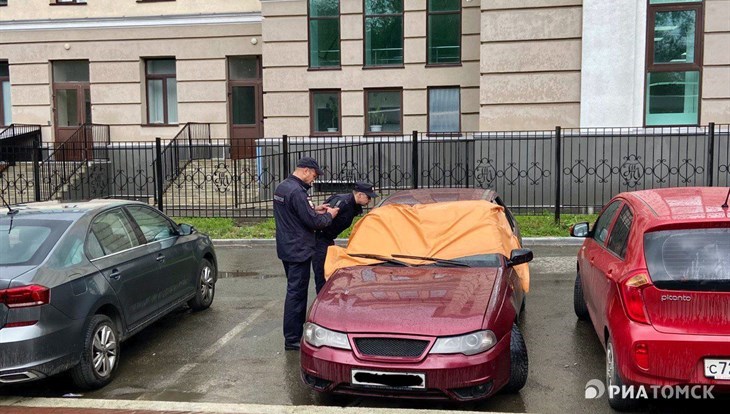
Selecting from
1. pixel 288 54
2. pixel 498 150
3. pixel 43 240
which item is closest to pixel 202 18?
pixel 288 54

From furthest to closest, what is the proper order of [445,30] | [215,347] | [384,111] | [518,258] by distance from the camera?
[384,111] → [445,30] → [215,347] → [518,258]

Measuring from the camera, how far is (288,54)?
17.6 metres

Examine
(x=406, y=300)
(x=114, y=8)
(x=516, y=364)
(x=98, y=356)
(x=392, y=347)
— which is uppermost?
(x=114, y=8)

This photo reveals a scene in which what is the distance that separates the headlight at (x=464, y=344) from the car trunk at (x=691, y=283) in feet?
3.56

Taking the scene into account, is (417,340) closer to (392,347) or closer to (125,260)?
(392,347)

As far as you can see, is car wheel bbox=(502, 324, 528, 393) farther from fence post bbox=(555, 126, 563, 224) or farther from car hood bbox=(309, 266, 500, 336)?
fence post bbox=(555, 126, 563, 224)

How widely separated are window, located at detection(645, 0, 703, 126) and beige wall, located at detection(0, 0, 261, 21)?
10761 mm

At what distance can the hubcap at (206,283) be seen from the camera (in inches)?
310

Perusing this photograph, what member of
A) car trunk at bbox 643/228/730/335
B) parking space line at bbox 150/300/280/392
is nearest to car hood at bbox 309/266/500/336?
car trunk at bbox 643/228/730/335

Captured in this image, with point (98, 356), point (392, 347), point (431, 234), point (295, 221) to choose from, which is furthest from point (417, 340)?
point (98, 356)

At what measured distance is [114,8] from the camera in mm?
19922

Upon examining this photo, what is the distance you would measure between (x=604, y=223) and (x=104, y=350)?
458 cm

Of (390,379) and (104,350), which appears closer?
(390,379)

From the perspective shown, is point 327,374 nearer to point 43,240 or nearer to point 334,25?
point 43,240
